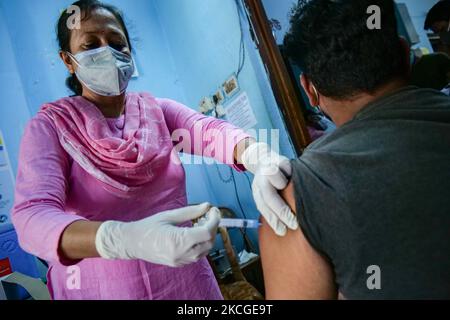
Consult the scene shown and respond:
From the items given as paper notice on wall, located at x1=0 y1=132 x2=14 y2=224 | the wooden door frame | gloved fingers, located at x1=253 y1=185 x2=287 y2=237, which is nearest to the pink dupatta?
gloved fingers, located at x1=253 y1=185 x2=287 y2=237

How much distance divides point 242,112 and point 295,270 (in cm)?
133

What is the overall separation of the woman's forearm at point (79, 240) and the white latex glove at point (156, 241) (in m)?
0.02

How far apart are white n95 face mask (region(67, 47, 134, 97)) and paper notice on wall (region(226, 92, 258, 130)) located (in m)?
0.94

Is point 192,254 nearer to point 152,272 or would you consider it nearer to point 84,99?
point 152,272

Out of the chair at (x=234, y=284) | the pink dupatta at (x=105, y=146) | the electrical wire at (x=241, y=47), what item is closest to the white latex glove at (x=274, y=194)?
the pink dupatta at (x=105, y=146)

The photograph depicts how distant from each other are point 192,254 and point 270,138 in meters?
1.12

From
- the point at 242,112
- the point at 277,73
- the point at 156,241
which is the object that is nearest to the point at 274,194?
the point at 156,241

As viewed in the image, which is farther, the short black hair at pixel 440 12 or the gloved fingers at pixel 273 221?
the short black hair at pixel 440 12

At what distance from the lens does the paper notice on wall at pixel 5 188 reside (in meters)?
1.24

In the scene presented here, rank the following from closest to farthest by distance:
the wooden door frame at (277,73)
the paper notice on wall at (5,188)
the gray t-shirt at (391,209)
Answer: the gray t-shirt at (391,209) → the paper notice on wall at (5,188) → the wooden door frame at (277,73)

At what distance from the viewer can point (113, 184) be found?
2.54 feet

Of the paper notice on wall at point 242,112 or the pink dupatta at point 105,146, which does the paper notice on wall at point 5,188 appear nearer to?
the pink dupatta at point 105,146

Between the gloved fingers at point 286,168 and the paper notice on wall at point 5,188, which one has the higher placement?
the paper notice on wall at point 5,188

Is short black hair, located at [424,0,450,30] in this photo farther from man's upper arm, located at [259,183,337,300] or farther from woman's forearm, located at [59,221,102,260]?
woman's forearm, located at [59,221,102,260]
